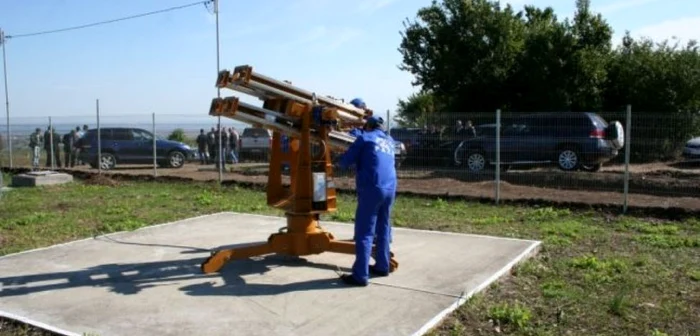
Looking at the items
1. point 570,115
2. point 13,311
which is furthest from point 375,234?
point 570,115

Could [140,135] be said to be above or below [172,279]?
above

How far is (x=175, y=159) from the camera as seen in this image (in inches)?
980

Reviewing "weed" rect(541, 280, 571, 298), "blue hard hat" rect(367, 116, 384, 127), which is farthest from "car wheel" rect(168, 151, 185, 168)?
"weed" rect(541, 280, 571, 298)

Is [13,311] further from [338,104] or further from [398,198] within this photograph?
[398,198]

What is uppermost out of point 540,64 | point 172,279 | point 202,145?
point 540,64

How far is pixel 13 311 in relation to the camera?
5.88 meters

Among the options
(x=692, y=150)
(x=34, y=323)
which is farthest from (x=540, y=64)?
(x=34, y=323)

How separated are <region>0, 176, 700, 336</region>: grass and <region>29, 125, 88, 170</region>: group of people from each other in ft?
28.4

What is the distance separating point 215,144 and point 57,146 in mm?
5728

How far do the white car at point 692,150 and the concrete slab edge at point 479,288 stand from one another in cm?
884

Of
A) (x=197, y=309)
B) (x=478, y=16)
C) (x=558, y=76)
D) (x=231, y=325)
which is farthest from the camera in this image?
(x=478, y=16)

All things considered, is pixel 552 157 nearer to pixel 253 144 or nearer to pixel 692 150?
pixel 692 150

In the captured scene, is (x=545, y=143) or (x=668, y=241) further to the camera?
(x=545, y=143)

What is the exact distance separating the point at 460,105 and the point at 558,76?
3.93 m
